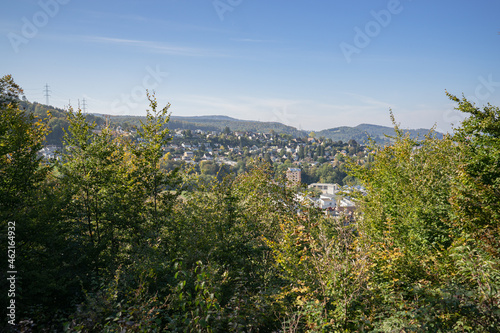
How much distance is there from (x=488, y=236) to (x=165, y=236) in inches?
282

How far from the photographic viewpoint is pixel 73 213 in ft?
24.4

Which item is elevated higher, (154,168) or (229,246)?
(154,168)

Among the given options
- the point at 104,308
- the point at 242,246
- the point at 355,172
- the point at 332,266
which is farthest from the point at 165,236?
the point at 355,172

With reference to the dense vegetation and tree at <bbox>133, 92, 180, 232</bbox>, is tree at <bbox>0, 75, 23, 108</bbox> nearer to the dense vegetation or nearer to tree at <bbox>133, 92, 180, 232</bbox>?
the dense vegetation

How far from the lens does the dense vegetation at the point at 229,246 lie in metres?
3.59

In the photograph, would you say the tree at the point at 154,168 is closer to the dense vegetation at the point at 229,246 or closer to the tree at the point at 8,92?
the dense vegetation at the point at 229,246

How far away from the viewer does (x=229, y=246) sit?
690cm

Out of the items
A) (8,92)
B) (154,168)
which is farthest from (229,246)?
(8,92)

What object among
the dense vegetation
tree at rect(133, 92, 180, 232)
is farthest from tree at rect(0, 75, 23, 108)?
tree at rect(133, 92, 180, 232)

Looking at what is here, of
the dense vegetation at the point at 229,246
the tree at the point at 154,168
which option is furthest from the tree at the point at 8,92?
the tree at the point at 154,168

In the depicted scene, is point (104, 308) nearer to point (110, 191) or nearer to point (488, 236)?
point (110, 191)

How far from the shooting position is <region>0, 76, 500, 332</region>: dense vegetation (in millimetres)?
3592

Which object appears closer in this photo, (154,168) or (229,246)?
(229,246)

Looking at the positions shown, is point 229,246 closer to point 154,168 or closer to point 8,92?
point 154,168
